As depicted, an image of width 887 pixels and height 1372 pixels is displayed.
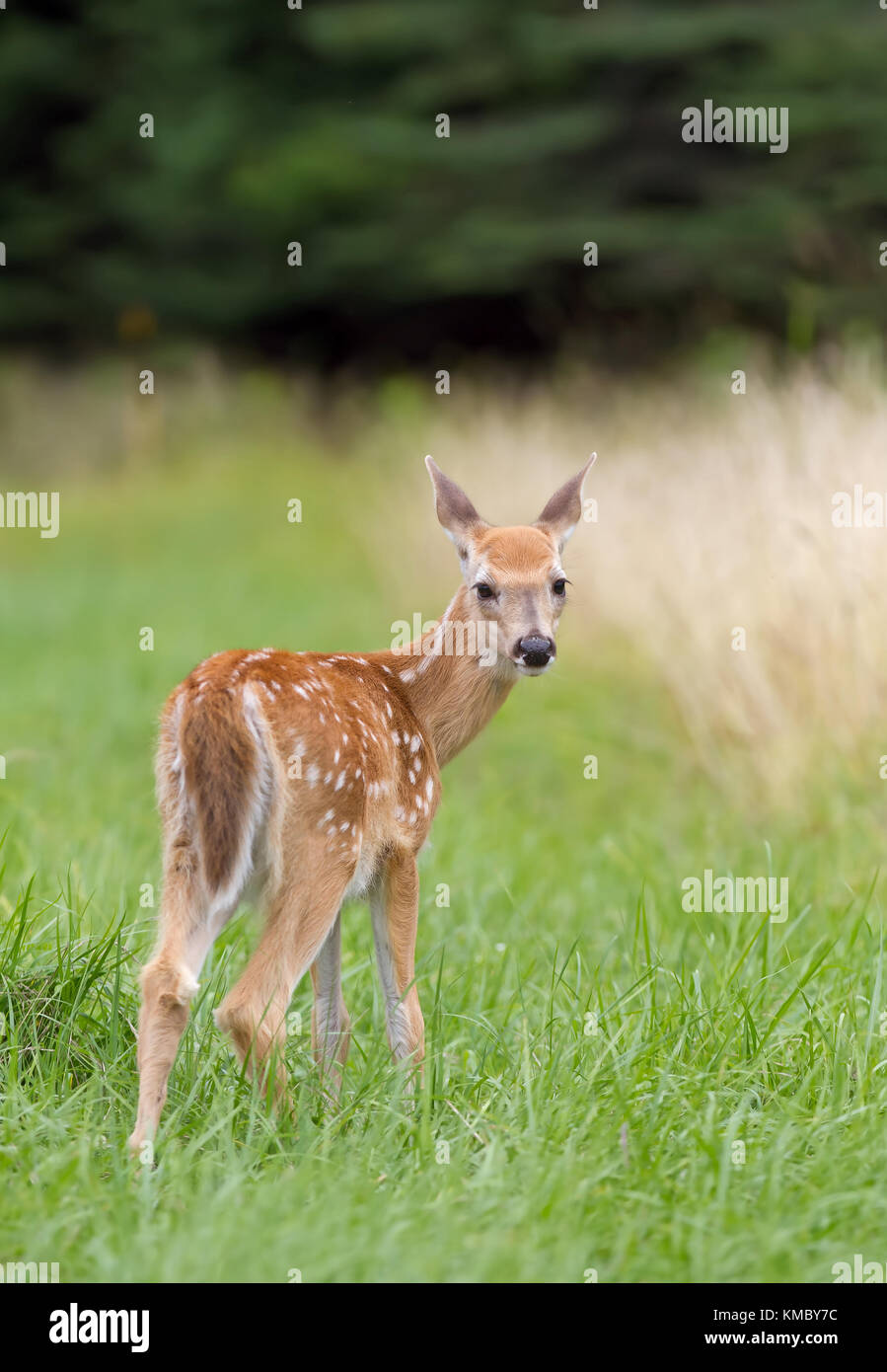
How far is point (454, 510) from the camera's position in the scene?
158 inches

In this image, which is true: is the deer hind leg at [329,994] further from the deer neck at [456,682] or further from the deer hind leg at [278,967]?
the deer neck at [456,682]

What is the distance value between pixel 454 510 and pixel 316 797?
1.05 m

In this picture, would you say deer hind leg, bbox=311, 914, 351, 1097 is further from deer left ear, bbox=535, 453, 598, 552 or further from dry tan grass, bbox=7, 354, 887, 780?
dry tan grass, bbox=7, 354, 887, 780

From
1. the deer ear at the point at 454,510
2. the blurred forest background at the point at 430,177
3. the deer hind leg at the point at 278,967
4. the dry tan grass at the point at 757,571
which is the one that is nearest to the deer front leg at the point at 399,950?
the deer hind leg at the point at 278,967

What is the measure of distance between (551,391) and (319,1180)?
12.5 meters

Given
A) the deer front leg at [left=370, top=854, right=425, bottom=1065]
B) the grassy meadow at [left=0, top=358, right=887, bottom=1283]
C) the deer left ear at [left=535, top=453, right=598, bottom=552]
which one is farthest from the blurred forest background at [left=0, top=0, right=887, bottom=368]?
the deer front leg at [left=370, top=854, right=425, bottom=1065]

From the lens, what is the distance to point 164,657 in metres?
9.76

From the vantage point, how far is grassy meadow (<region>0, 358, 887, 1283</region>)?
288 cm

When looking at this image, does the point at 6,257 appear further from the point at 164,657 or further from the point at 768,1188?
the point at 768,1188

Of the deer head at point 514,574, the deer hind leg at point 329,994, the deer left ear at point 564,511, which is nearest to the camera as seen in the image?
the deer hind leg at point 329,994

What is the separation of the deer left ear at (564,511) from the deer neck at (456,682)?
295 mm

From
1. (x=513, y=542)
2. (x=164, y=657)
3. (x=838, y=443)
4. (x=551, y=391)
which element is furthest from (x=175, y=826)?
(x=551, y=391)

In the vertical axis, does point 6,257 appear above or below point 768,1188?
above

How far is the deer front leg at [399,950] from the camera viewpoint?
135 inches
